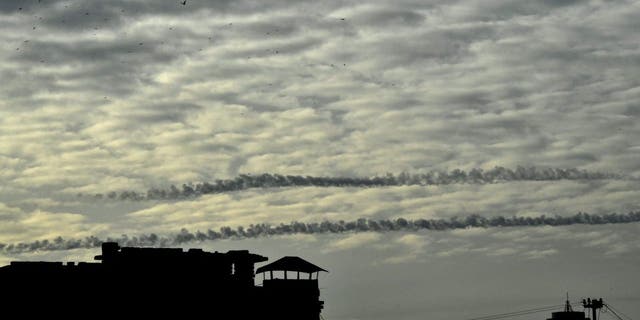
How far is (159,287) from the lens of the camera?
100875mm

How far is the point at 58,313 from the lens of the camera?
311 feet

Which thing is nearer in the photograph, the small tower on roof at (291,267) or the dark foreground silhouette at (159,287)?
the dark foreground silhouette at (159,287)

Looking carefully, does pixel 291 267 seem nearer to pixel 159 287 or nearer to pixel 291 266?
pixel 291 266

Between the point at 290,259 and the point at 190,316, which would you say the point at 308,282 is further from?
the point at 190,316

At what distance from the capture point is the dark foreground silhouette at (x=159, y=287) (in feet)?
310

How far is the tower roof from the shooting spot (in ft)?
356

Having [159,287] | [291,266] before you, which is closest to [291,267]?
[291,266]

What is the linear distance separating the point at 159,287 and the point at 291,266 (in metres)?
14.3

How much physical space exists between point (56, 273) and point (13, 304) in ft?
14.4

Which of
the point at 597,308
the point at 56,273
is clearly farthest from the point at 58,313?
the point at 597,308

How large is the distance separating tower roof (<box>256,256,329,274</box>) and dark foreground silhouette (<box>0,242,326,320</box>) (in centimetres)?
10

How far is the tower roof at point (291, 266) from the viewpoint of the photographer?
10850cm

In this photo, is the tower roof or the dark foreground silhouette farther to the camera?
the tower roof

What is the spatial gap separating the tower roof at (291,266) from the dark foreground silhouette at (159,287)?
97mm
